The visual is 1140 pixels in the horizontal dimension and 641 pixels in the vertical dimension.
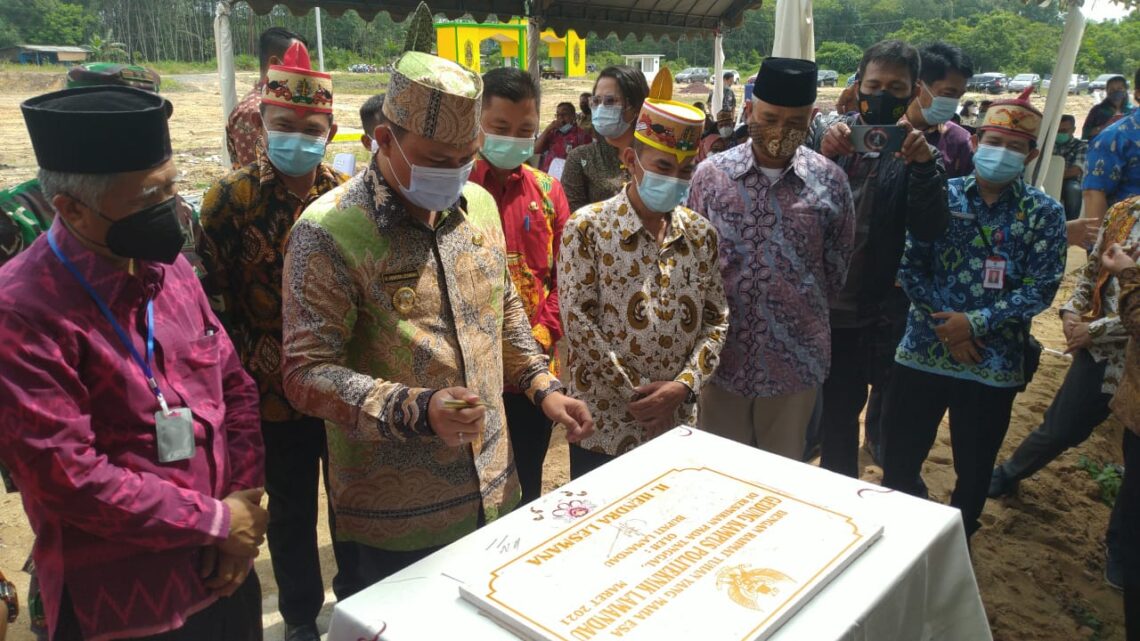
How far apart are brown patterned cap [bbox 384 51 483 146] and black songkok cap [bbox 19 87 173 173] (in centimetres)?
51

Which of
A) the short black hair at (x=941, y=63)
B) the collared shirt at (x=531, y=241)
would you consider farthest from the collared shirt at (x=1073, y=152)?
the collared shirt at (x=531, y=241)

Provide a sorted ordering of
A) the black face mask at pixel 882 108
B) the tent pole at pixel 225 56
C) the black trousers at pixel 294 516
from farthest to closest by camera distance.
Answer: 1. the tent pole at pixel 225 56
2. the black face mask at pixel 882 108
3. the black trousers at pixel 294 516

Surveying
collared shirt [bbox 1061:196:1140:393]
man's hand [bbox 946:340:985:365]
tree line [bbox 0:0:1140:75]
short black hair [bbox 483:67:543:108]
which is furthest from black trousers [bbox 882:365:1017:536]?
tree line [bbox 0:0:1140:75]

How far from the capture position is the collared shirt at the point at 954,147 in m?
4.04

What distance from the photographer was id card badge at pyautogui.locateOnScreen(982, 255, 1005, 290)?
297 cm

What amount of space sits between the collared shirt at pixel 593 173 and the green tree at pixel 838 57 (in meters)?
49.2

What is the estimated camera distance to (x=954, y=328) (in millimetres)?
2938

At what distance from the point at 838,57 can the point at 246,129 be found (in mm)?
56561

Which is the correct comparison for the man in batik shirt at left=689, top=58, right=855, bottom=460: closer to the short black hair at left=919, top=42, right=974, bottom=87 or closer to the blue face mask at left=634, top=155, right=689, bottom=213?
the blue face mask at left=634, top=155, right=689, bottom=213

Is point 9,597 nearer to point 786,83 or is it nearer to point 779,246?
point 779,246

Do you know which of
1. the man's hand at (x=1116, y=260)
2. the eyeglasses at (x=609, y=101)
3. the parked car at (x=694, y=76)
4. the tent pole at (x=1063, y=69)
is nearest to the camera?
the man's hand at (x=1116, y=260)

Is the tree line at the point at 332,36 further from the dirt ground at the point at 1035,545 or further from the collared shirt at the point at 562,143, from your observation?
the dirt ground at the point at 1035,545

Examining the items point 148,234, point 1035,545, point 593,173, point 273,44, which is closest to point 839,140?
point 593,173

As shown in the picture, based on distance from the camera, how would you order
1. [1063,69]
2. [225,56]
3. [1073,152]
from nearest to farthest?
1. [1063,69]
2. [225,56]
3. [1073,152]
